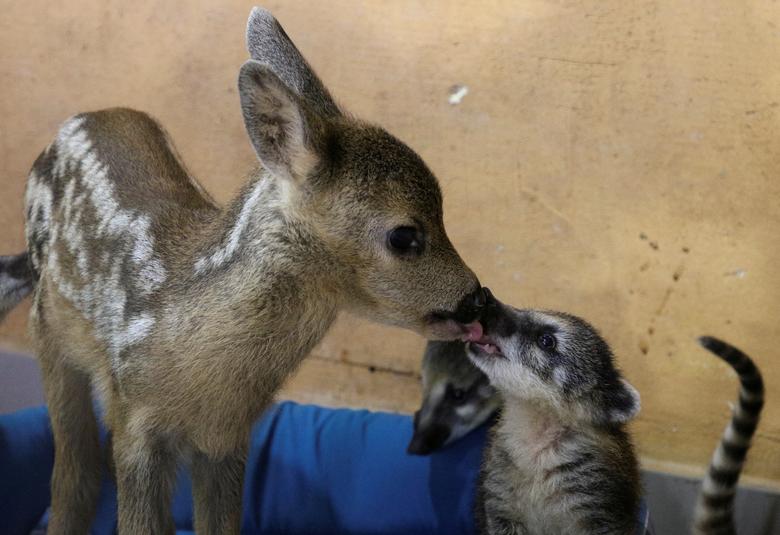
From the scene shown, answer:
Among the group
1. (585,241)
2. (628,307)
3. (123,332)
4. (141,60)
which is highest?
(141,60)

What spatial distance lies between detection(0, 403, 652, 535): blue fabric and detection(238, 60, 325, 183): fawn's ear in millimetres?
1210

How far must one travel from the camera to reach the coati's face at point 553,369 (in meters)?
1.83

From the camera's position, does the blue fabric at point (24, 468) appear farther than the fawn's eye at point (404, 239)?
Yes

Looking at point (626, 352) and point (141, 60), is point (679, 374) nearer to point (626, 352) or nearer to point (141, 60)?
point (626, 352)

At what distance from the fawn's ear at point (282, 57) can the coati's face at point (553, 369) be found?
591mm

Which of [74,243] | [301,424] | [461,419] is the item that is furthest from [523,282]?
[74,243]

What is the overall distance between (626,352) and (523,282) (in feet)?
1.22

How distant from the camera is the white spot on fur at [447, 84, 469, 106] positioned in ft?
8.43

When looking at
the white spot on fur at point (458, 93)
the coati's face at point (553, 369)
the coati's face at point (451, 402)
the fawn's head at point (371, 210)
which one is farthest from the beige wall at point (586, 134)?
the fawn's head at point (371, 210)

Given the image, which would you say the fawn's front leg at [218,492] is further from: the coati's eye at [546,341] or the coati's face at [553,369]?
the coati's eye at [546,341]

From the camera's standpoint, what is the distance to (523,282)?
265 centimetres

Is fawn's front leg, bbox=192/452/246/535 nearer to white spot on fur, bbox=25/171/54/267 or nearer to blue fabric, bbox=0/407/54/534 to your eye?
white spot on fur, bbox=25/171/54/267

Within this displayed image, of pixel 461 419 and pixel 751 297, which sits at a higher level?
pixel 751 297

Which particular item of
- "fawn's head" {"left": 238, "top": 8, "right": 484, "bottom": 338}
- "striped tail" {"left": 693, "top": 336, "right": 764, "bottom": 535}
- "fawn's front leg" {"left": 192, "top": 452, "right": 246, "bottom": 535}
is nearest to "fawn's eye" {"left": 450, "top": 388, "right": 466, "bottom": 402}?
"striped tail" {"left": 693, "top": 336, "right": 764, "bottom": 535}
